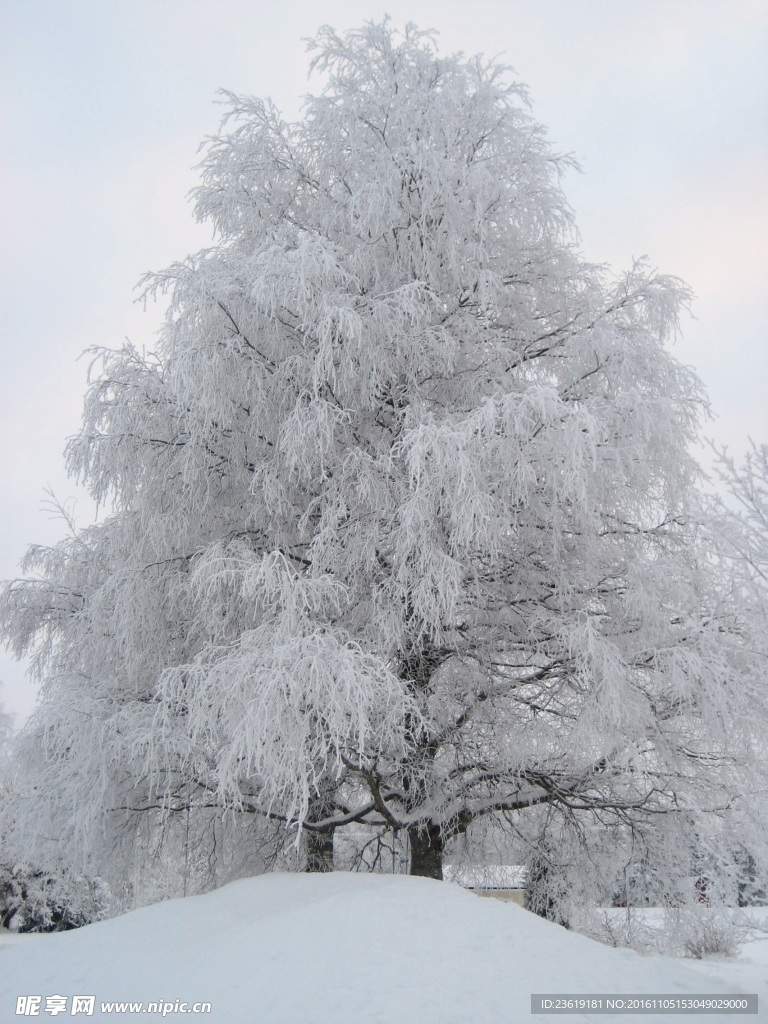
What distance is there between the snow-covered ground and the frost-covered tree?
1006 millimetres

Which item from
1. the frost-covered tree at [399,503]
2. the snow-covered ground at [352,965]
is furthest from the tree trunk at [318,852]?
the snow-covered ground at [352,965]

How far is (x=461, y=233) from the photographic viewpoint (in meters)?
7.02

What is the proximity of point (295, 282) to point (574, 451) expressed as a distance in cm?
232

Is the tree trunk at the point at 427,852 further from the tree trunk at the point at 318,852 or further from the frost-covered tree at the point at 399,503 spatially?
the tree trunk at the point at 318,852

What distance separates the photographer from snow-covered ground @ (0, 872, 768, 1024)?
374 cm

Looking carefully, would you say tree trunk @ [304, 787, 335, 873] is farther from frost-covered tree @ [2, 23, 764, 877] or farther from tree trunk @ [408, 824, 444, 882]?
tree trunk @ [408, 824, 444, 882]

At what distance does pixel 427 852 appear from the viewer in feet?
22.6

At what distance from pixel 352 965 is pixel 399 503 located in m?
3.24

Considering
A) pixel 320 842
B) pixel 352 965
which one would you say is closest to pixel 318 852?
pixel 320 842

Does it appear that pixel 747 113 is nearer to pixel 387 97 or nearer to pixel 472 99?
pixel 472 99

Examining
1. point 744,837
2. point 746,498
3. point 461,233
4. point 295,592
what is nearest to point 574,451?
point 746,498

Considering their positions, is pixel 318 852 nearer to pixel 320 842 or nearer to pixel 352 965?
pixel 320 842

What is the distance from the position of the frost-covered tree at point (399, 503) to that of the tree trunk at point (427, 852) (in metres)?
0.03

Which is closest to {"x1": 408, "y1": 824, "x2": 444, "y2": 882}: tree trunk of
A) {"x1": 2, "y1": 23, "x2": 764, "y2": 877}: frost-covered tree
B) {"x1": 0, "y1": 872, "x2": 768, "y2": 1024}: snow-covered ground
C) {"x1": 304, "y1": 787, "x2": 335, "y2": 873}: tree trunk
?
{"x1": 2, "y1": 23, "x2": 764, "y2": 877}: frost-covered tree
